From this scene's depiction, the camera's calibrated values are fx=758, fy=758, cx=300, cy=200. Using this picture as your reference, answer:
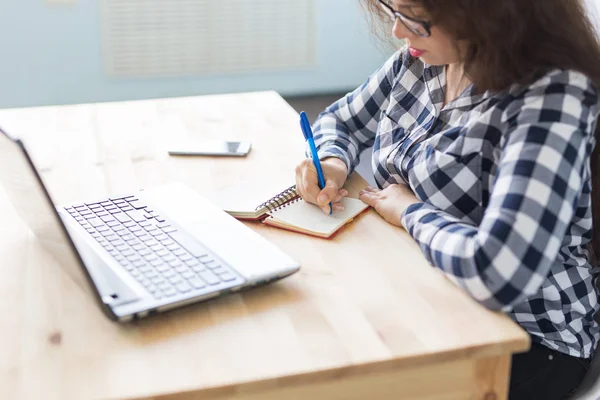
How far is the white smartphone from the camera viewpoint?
54.3 inches

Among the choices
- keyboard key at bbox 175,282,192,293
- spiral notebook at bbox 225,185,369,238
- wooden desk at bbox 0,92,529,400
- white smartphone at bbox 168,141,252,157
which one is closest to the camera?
wooden desk at bbox 0,92,529,400

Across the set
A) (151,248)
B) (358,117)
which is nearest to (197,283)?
(151,248)

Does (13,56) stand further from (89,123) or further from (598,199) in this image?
(598,199)

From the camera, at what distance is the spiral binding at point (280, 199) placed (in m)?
1.13

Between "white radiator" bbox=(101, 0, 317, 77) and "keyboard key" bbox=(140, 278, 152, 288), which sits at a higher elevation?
"keyboard key" bbox=(140, 278, 152, 288)

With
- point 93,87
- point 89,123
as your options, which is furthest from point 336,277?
point 93,87

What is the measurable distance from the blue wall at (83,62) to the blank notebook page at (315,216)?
5.39ft

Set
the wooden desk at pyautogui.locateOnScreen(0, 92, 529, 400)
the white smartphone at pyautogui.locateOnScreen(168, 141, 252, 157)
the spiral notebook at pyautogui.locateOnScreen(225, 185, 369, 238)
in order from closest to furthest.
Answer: the wooden desk at pyautogui.locateOnScreen(0, 92, 529, 400) < the spiral notebook at pyautogui.locateOnScreen(225, 185, 369, 238) < the white smartphone at pyautogui.locateOnScreen(168, 141, 252, 157)

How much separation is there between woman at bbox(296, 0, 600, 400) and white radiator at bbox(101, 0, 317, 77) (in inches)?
73.7

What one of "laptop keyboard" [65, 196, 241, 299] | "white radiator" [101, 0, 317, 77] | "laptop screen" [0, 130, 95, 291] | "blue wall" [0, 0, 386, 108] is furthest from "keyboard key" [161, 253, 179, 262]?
"white radiator" [101, 0, 317, 77]

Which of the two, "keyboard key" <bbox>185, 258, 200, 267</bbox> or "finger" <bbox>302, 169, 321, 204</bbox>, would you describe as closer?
"keyboard key" <bbox>185, 258, 200, 267</bbox>

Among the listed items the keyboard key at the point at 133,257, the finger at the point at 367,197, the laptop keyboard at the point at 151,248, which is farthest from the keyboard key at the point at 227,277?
the finger at the point at 367,197

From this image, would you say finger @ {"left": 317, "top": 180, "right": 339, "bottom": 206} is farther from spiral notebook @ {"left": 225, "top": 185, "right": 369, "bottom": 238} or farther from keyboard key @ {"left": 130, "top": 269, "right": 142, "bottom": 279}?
keyboard key @ {"left": 130, "top": 269, "right": 142, "bottom": 279}

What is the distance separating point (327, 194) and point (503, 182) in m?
0.31
